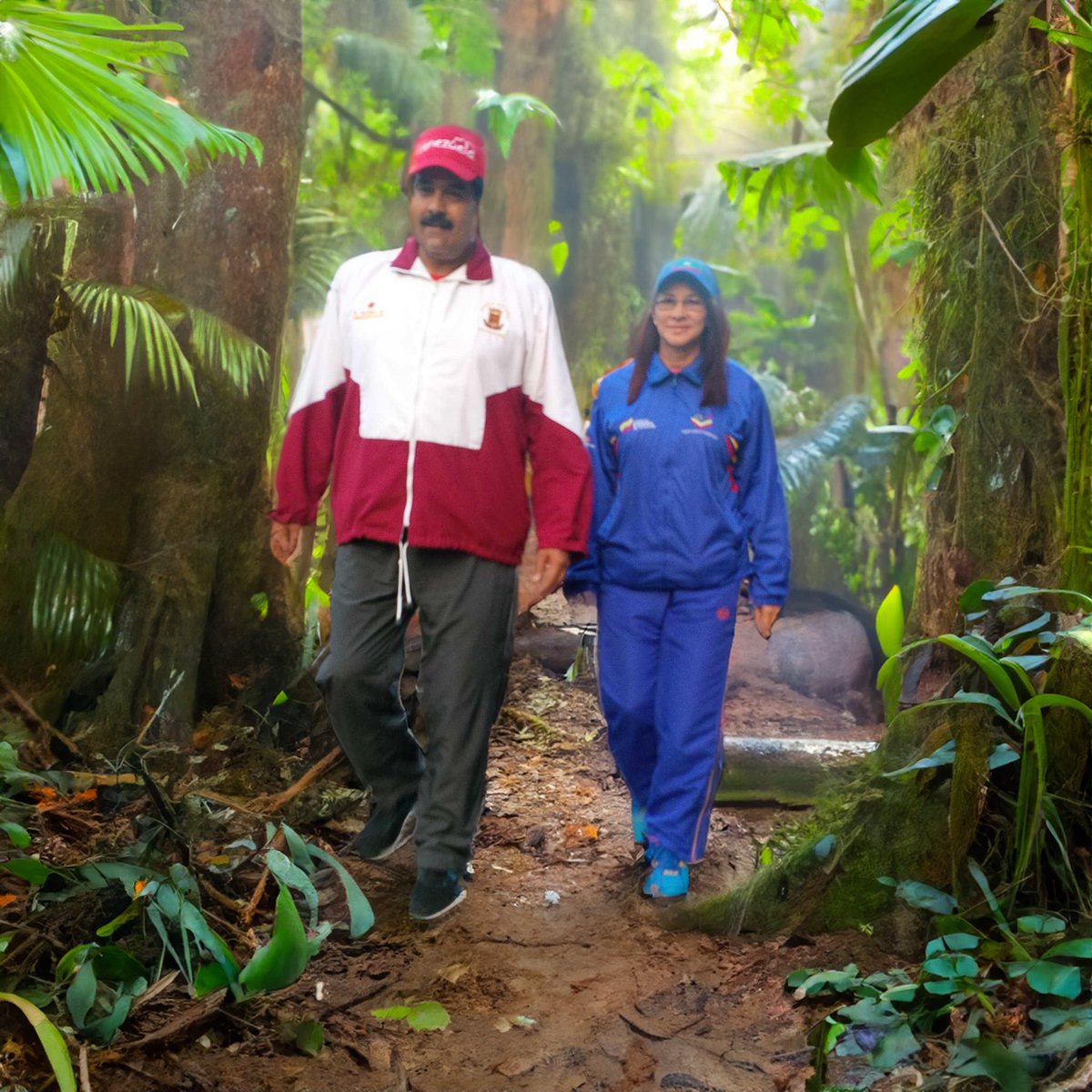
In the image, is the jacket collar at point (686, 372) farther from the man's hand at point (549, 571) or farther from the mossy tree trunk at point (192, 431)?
the mossy tree trunk at point (192, 431)

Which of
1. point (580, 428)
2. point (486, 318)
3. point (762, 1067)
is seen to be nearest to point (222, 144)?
point (486, 318)

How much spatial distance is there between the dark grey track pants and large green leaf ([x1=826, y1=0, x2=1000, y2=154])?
128 cm

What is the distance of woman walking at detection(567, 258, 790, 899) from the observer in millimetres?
2803

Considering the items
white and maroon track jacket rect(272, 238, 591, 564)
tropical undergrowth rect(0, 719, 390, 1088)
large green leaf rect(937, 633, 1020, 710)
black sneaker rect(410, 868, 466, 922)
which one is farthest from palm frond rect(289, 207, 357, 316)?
large green leaf rect(937, 633, 1020, 710)

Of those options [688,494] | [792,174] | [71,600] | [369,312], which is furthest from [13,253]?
[792,174]

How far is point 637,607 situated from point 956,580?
782 mm

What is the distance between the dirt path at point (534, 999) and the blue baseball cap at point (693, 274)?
4.95 feet

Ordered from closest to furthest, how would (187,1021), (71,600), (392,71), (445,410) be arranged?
1. (187,1021)
2. (445,410)
3. (71,600)
4. (392,71)

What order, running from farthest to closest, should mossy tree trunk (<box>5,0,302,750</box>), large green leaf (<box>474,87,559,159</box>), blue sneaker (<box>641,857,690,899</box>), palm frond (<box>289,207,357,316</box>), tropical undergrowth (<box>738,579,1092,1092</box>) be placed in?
large green leaf (<box>474,87,559,159</box>) < palm frond (<box>289,207,357,316</box>) < mossy tree trunk (<box>5,0,302,750</box>) < blue sneaker (<box>641,857,690,899</box>) < tropical undergrowth (<box>738,579,1092,1092</box>)

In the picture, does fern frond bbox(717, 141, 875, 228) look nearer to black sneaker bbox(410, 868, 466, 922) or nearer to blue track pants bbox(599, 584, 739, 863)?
blue track pants bbox(599, 584, 739, 863)

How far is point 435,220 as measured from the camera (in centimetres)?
264

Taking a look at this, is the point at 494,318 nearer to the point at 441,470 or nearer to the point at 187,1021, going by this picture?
the point at 441,470

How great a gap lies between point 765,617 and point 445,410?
977mm

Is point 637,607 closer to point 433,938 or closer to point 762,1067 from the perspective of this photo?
point 433,938
